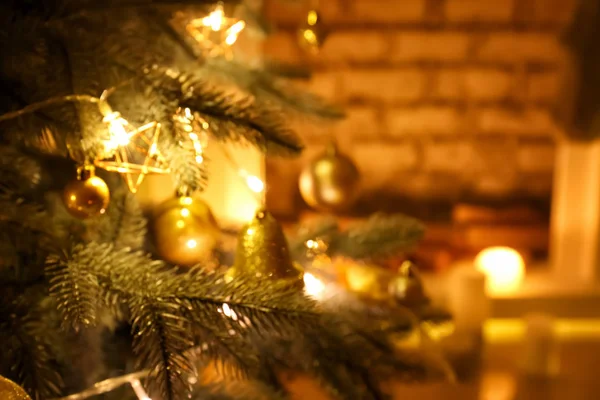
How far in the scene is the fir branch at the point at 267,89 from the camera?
0.81m

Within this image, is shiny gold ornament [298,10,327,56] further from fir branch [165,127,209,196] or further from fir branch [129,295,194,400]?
fir branch [129,295,194,400]

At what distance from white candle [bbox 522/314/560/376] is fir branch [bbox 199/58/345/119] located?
67 cm

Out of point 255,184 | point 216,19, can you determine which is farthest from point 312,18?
point 255,184

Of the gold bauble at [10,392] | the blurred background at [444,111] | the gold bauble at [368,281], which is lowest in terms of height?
the gold bauble at [10,392]

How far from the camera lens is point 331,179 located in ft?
2.77

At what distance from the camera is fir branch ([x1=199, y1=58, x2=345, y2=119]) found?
805 millimetres

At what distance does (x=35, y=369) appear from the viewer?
1.64 ft

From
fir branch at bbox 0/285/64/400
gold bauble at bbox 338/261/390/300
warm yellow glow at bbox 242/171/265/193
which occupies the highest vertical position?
warm yellow glow at bbox 242/171/265/193

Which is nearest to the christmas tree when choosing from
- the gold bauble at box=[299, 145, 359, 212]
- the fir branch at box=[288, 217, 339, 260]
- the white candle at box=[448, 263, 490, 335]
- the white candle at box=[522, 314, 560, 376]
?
the fir branch at box=[288, 217, 339, 260]

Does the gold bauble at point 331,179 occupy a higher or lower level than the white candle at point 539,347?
higher

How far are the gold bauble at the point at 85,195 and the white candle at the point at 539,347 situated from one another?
975 millimetres

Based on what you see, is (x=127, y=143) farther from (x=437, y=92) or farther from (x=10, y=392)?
(x=437, y=92)

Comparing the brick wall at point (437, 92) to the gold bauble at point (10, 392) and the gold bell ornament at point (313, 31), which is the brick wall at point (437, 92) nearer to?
the gold bell ornament at point (313, 31)

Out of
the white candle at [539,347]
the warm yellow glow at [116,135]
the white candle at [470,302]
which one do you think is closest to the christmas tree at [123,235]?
the warm yellow glow at [116,135]
